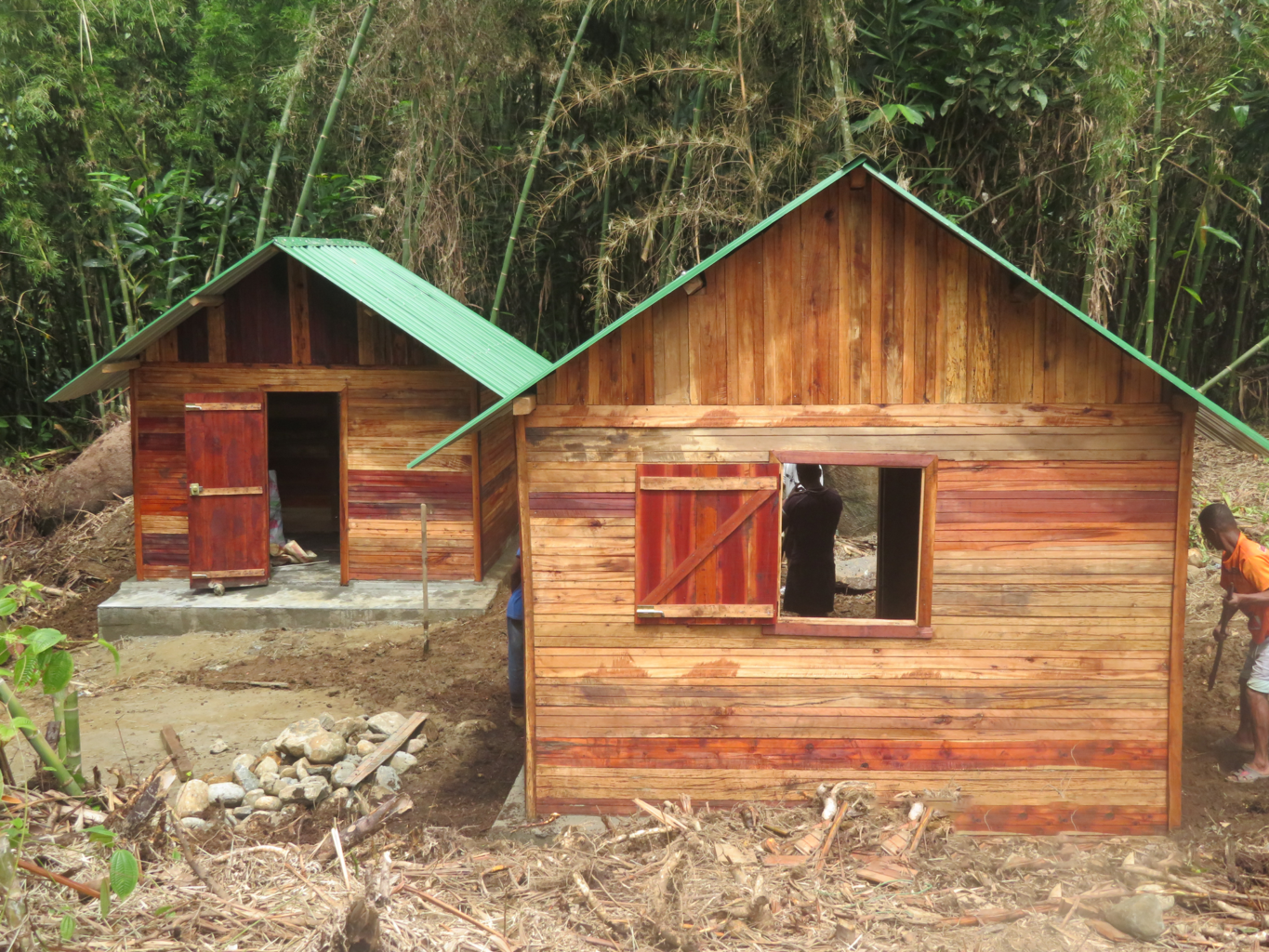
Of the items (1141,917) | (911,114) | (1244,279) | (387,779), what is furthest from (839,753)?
(1244,279)

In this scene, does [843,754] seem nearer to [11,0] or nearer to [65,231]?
[11,0]

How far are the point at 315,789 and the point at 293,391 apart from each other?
5426 millimetres

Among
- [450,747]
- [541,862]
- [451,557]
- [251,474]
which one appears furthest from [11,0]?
[541,862]

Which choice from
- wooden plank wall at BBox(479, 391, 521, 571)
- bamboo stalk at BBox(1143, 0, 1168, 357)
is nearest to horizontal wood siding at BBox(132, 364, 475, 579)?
wooden plank wall at BBox(479, 391, 521, 571)

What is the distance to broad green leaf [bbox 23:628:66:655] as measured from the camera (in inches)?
163

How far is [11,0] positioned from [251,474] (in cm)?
674

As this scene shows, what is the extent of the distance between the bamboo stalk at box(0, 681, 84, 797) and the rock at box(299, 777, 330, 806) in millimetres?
1569

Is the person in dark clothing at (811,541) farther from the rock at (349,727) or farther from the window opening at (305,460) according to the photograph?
the window opening at (305,460)

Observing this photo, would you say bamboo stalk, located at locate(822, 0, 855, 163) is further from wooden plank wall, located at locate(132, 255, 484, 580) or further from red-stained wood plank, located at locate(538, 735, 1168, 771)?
red-stained wood plank, located at locate(538, 735, 1168, 771)

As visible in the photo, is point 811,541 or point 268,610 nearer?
point 811,541

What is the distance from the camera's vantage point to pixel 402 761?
25.7ft

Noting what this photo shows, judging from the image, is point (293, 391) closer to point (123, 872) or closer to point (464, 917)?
point (464, 917)

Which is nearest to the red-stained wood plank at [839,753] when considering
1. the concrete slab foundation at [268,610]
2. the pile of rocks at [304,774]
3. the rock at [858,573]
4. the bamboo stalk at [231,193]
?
the pile of rocks at [304,774]

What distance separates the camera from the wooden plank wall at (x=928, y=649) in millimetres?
6141
